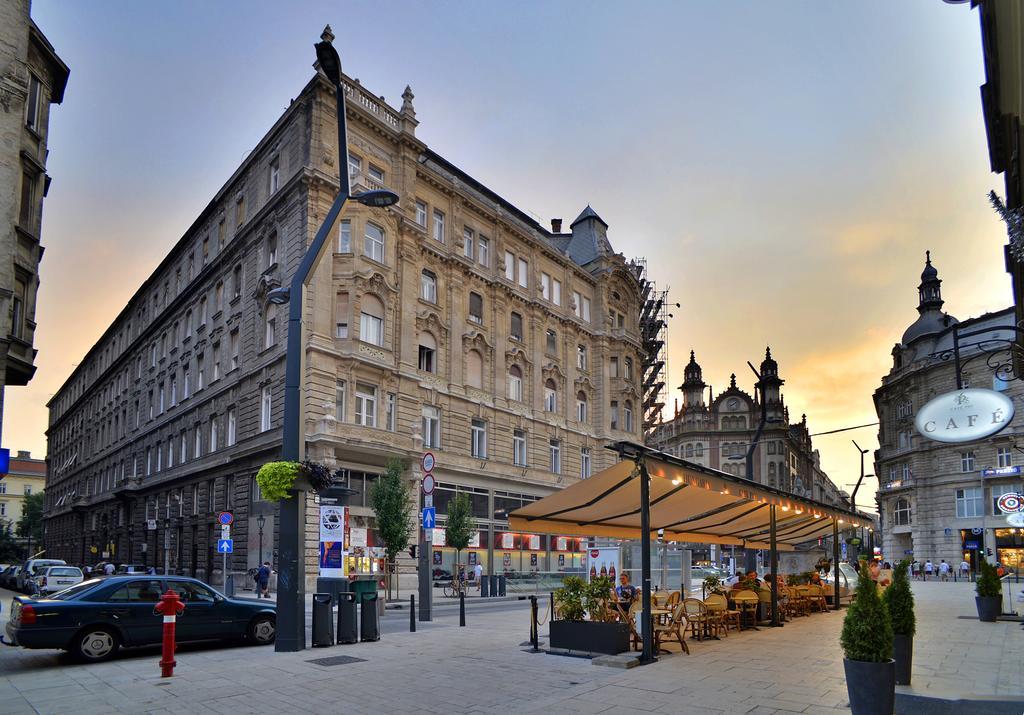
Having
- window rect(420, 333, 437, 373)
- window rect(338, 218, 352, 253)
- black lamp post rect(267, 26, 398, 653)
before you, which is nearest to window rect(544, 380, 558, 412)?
window rect(420, 333, 437, 373)

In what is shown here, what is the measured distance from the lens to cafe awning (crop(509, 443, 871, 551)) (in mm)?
12664

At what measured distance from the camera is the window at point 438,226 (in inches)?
1598

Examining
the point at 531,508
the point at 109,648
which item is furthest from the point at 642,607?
the point at 109,648

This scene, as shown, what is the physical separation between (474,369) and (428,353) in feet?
11.8

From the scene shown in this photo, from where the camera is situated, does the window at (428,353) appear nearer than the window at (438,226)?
Yes

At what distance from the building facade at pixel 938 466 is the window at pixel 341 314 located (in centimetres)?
4594

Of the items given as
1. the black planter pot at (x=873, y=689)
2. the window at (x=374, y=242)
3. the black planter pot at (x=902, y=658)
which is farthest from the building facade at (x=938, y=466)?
the black planter pot at (x=873, y=689)

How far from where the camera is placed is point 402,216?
37.0 metres

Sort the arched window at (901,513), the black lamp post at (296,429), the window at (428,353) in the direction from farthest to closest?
the arched window at (901,513) < the window at (428,353) < the black lamp post at (296,429)

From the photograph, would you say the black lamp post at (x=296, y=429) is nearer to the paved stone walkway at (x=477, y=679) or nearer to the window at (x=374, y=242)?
the paved stone walkway at (x=477, y=679)

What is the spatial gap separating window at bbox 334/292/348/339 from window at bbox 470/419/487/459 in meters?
9.88

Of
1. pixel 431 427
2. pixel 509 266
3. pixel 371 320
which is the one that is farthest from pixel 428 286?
pixel 509 266

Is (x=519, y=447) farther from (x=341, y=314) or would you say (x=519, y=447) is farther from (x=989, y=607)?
(x=989, y=607)

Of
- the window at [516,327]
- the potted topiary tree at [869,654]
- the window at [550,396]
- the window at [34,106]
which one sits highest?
the window at [34,106]
